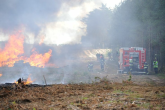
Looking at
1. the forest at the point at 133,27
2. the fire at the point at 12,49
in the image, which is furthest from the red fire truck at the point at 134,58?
the fire at the point at 12,49

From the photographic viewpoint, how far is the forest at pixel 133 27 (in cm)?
2309

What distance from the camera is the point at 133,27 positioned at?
3011cm

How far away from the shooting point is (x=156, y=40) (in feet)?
79.1

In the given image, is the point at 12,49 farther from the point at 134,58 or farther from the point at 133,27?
the point at 133,27

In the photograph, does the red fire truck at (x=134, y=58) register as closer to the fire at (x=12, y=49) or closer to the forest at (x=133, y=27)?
the forest at (x=133, y=27)

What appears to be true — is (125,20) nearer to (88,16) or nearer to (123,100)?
(88,16)

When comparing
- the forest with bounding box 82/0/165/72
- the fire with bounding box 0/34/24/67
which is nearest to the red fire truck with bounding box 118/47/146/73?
the forest with bounding box 82/0/165/72

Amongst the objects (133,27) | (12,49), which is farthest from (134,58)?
(12,49)

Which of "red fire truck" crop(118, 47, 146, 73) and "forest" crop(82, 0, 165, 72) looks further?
"red fire truck" crop(118, 47, 146, 73)

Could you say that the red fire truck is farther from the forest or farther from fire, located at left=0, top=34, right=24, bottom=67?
fire, located at left=0, top=34, right=24, bottom=67

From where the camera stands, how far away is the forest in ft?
75.7

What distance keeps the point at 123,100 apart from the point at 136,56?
1682 cm

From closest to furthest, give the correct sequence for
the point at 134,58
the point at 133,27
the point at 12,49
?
1. the point at 12,49
2. the point at 134,58
3. the point at 133,27

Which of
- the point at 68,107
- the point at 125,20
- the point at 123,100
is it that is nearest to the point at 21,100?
the point at 68,107
